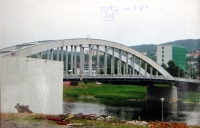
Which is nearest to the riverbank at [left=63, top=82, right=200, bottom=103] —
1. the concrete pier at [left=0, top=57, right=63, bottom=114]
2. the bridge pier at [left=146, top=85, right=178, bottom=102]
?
the bridge pier at [left=146, top=85, right=178, bottom=102]

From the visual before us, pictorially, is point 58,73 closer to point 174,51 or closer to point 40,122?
point 40,122

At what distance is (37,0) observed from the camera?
5.24 metres

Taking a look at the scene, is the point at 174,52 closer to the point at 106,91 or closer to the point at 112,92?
the point at 106,91

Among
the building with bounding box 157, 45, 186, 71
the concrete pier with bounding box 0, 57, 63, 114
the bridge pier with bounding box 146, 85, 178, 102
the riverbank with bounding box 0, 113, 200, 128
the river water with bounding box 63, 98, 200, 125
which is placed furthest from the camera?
the bridge pier with bounding box 146, 85, 178, 102

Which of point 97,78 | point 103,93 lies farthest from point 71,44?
point 103,93

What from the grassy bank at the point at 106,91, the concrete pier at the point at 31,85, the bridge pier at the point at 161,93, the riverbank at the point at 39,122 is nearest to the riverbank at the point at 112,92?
the grassy bank at the point at 106,91

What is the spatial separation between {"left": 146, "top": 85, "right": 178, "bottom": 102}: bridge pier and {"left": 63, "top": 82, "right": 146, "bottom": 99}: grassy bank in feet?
1.96

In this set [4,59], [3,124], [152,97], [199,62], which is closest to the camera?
[3,124]

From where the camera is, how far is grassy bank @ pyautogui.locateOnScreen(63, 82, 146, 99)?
783 cm

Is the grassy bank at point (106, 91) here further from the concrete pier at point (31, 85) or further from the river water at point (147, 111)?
the concrete pier at point (31, 85)

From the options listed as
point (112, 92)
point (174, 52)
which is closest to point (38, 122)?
point (174, 52)

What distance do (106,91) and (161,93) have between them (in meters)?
3.19

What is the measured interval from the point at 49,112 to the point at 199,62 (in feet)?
11.6

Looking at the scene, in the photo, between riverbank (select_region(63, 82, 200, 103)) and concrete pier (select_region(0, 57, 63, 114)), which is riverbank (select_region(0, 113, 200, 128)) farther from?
riverbank (select_region(63, 82, 200, 103))
